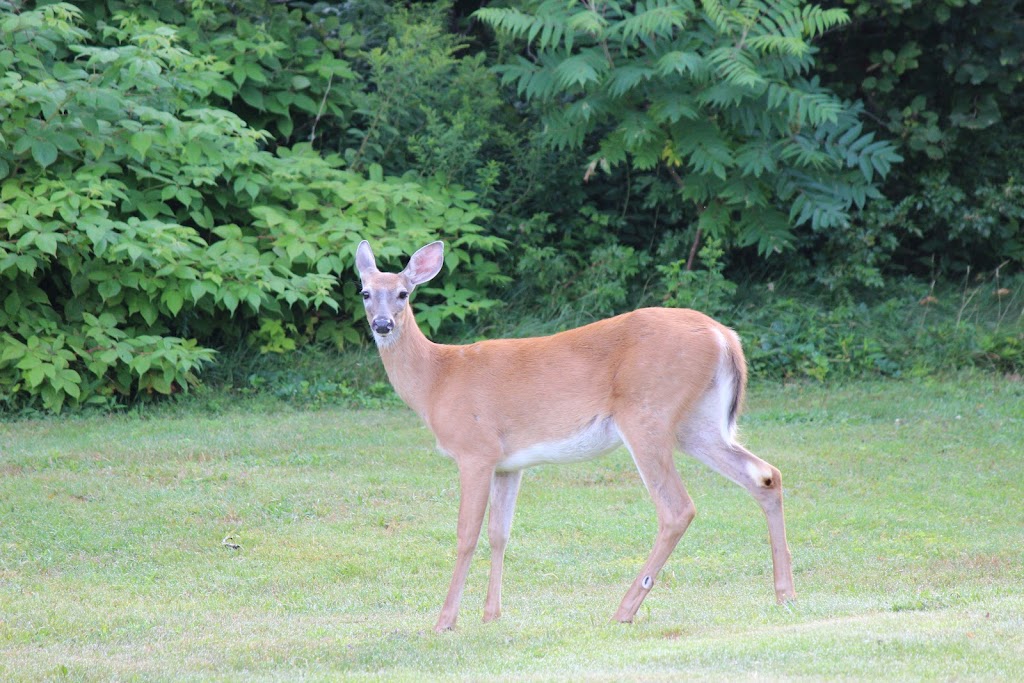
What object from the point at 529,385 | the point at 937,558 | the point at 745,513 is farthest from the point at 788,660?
the point at 745,513

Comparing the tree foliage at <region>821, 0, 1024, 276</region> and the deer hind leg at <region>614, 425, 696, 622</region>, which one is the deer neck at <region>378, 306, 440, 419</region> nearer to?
the deer hind leg at <region>614, 425, 696, 622</region>

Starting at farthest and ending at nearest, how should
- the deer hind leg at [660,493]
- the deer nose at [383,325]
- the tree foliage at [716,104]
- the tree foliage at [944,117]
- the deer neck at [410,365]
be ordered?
the tree foliage at [944,117] < the tree foliage at [716,104] < the deer neck at [410,365] < the deer nose at [383,325] < the deer hind leg at [660,493]

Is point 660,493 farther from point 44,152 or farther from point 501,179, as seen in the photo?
point 501,179

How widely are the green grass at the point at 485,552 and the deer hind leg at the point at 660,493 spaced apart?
265mm

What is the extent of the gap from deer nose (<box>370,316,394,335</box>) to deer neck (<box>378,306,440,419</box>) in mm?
137

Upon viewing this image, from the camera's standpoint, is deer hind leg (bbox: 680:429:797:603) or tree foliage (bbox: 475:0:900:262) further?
tree foliage (bbox: 475:0:900:262)

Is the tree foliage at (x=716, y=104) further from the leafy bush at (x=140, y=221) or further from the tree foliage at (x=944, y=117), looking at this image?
the leafy bush at (x=140, y=221)

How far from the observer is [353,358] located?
12016mm

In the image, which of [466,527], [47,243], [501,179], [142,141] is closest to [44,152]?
[142,141]

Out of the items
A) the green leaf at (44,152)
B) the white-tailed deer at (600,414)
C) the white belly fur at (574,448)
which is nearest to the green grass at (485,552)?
the white-tailed deer at (600,414)

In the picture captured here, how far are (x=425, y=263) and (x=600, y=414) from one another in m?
1.33

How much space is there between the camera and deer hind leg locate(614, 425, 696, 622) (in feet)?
18.9

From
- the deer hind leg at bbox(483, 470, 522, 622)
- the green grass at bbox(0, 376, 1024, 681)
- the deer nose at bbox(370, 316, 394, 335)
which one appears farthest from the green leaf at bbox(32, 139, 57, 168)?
the deer hind leg at bbox(483, 470, 522, 622)

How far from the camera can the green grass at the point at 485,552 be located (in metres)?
5.20
